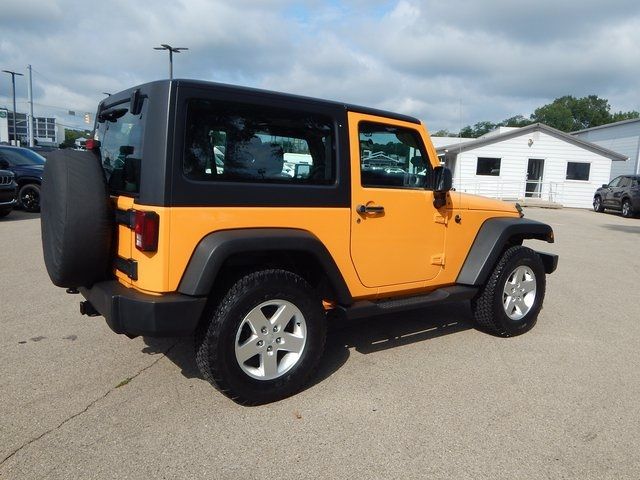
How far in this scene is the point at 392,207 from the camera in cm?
380

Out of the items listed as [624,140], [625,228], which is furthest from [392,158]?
[624,140]

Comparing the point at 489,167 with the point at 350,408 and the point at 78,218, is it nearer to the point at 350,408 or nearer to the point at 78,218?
the point at 350,408

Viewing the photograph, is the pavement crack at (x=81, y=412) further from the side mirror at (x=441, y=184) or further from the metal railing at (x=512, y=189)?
the metal railing at (x=512, y=189)

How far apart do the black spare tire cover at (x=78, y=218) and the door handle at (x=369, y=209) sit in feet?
5.50

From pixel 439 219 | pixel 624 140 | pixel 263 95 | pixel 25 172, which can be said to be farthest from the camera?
pixel 624 140

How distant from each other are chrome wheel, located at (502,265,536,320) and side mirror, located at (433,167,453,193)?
1.22m

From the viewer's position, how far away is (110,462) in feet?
8.46

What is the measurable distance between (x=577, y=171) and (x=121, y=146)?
26988 mm

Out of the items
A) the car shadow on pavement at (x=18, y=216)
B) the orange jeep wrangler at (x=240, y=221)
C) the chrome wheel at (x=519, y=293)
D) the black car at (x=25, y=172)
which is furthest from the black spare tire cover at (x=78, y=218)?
the black car at (x=25, y=172)

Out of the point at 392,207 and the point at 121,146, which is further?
the point at 392,207

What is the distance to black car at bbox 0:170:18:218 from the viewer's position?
11.6 m

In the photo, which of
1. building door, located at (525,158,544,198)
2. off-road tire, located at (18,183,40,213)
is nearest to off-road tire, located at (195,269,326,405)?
off-road tire, located at (18,183,40,213)

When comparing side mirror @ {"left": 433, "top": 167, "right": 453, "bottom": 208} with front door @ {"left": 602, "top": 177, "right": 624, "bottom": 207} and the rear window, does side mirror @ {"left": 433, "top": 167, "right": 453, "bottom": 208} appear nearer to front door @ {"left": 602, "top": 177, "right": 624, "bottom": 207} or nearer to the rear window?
the rear window

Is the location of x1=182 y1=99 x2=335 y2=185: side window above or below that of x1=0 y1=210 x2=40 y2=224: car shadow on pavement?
above
